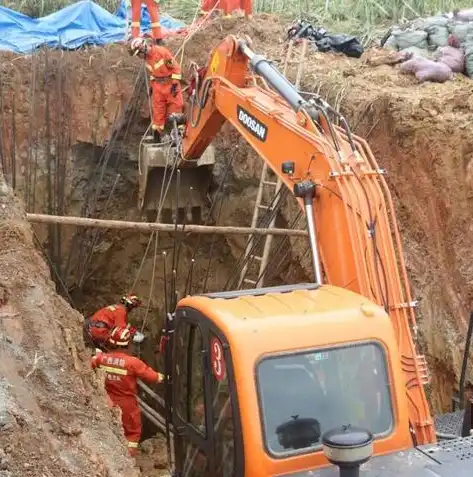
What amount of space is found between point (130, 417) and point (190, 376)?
403 centimetres

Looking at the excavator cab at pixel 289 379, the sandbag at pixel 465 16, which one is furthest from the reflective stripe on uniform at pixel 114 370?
the sandbag at pixel 465 16

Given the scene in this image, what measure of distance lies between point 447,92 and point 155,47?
3.78m

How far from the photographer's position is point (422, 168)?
8688 millimetres

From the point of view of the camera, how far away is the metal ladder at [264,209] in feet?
32.0

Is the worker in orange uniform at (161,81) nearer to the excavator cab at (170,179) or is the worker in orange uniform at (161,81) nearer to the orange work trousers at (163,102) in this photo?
the orange work trousers at (163,102)

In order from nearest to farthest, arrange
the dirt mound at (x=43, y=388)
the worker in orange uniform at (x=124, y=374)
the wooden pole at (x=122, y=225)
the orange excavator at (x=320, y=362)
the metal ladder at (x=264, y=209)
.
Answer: the dirt mound at (x=43, y=388) < the orange excavator at (x=320, y=362) < the wooden pole at (x=122, y=225) < the worker in orange uniform at (x=124, y=374) < the metal ladder at (x=264, y=209)

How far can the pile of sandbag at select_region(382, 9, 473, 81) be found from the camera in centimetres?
1060

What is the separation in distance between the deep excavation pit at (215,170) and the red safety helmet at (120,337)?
2.52 meters

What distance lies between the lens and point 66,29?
13.2 metres

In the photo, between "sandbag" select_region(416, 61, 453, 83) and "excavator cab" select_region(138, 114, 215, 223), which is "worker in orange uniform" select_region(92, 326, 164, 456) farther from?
"sandbag" select_region(416, 61, 453, 83)

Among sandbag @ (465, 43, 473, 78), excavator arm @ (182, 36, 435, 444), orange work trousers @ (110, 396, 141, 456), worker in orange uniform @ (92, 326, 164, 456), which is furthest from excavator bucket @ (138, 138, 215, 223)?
sandbag @ (465, 43, 473, 78)

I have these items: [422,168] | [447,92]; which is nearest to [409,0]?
[447,92]

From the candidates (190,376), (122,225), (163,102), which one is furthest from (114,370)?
(163,102)

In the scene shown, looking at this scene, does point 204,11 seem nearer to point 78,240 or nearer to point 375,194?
point 78,240
